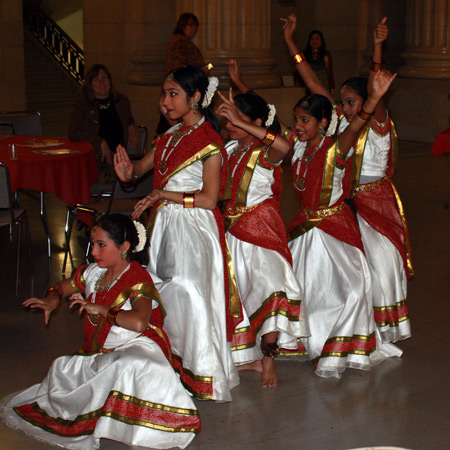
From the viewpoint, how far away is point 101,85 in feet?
22.0

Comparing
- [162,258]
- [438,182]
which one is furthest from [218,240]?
[438,182]

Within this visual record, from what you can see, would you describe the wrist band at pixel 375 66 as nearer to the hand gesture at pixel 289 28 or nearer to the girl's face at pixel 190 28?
the hand gesture at pixel 289 28

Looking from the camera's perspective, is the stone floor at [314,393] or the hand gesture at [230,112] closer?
the stone floor at [314,393]

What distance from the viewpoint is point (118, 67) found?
1189cm

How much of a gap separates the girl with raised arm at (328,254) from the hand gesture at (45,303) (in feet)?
4.49

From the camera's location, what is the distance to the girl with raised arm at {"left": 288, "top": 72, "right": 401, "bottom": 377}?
4.12m

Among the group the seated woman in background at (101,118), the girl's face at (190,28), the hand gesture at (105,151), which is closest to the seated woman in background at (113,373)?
the hand gesture at (105,151)

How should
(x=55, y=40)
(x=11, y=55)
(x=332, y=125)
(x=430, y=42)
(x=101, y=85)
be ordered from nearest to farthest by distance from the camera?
(x=332, y=125), (x=101, y=85), (x=11, y=55), (x=430, y=42), (x=55, y=40)

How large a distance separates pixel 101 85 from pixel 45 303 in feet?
11.8

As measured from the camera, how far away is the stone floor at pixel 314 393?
346 cm

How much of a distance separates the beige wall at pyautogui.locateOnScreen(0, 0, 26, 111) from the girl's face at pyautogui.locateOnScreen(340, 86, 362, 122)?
6.34 metres

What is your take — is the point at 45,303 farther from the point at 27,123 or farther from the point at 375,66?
the point at 27,123

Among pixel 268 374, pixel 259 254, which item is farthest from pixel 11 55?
pixel 268 374

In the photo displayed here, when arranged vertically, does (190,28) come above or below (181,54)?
above
